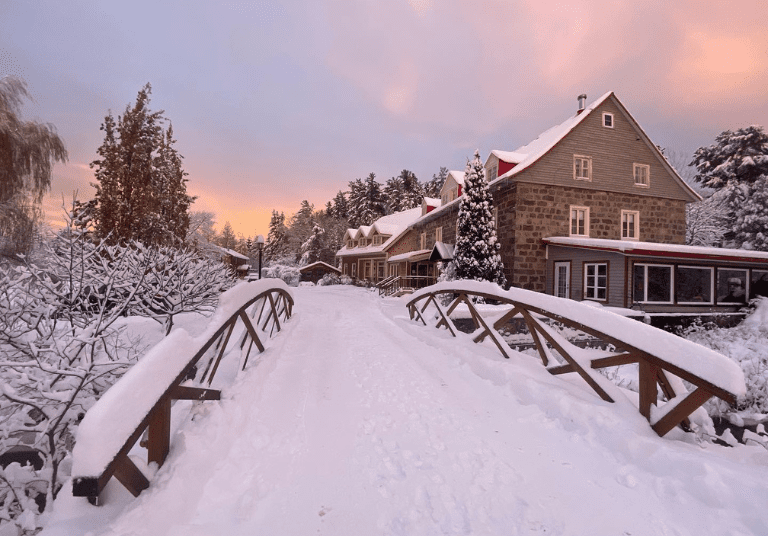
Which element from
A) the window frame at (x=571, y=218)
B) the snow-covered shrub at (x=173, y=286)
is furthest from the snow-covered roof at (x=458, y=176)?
the snow-covered shrub at (x=173, y=286)

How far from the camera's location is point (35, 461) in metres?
5.84

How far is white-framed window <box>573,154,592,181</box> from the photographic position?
18125mm

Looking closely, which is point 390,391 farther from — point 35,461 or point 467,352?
point 35,461

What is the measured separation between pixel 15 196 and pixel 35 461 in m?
6.55

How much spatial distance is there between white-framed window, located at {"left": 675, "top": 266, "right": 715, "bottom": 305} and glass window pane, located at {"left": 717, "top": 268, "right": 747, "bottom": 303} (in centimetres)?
120

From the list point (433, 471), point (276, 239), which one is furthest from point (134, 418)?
point (276, 239)

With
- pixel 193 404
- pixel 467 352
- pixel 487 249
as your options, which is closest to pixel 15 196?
pixel 193 404

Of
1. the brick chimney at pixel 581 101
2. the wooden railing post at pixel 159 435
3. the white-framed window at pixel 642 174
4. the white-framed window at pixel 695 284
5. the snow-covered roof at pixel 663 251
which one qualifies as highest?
the brick chimney at pixel 581 101

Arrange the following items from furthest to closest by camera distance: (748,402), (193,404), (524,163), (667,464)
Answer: (524,163), (748,402), (193,404), (667,464)

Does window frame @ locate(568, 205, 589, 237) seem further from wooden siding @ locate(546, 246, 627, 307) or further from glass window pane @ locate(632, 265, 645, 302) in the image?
glass window pane @ locate(632, 265, 645, 302)

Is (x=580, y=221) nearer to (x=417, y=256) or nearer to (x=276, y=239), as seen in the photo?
(x=417, y=256)

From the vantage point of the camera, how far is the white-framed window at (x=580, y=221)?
18031 mm

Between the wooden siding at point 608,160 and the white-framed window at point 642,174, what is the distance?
0.18 meters

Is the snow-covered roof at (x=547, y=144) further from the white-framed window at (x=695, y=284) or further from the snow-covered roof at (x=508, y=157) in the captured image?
the white-framed window at (x=695, y=284)
